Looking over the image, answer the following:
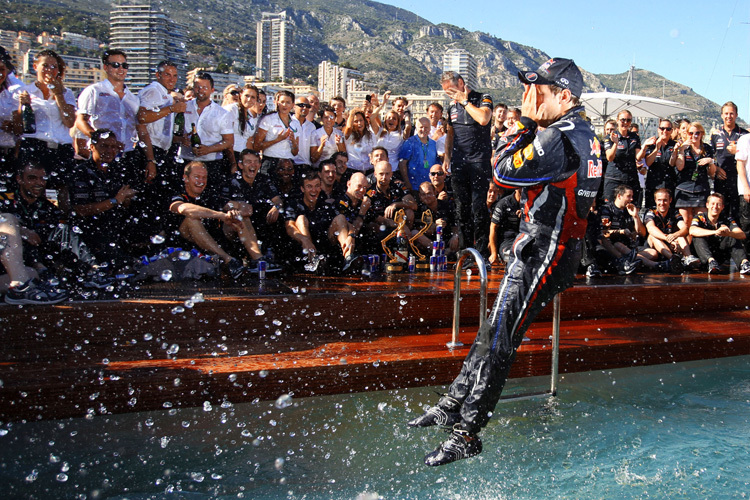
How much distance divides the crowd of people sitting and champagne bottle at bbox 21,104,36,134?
0.5 inches

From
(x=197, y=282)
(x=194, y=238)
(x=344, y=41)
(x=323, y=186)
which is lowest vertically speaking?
(x=197, y=282)

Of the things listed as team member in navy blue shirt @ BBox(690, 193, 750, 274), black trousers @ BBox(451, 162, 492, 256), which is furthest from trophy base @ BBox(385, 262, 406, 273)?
team member in navy blue shirt @ BBox(690, 193, 750, 274)

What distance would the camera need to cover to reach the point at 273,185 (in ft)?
25.1

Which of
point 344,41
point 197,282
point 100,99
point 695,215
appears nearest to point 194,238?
Answer: point 197,282

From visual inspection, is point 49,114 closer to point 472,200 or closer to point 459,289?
point 459,289

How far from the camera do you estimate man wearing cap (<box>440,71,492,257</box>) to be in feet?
24.4

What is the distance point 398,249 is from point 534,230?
3891 mm

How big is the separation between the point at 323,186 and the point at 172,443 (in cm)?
443

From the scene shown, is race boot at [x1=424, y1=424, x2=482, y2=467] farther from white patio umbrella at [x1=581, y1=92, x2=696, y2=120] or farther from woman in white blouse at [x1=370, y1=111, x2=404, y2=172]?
white patio umbrella at [x1=581, y1=92, x2=696, y2=120]

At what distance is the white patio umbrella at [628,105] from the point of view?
49.7ft

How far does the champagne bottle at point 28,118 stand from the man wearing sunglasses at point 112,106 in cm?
43

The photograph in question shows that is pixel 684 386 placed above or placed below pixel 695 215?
below

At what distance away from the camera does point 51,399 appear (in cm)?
390

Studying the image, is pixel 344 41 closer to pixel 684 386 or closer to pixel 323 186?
pixel 323 186
